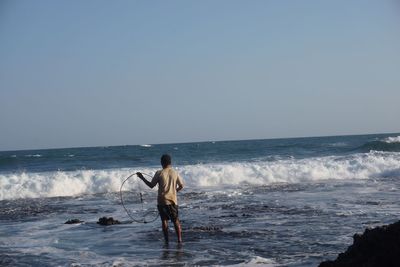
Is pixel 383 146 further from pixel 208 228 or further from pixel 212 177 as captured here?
pixel 208 228

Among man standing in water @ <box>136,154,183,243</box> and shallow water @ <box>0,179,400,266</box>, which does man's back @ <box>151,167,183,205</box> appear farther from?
shallow water @ <box>0,179,400,266</box>

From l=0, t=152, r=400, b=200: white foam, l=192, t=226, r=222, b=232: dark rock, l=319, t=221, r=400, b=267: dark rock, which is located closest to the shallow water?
l=192, t=226, r=222, b=232: dark rock

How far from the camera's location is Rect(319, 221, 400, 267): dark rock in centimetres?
562

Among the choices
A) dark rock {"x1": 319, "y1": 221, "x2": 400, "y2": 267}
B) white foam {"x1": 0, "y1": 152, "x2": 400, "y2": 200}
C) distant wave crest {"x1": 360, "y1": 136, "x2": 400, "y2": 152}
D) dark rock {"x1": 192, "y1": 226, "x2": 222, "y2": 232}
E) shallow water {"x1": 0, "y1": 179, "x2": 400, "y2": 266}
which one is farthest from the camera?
distant wave crest {"x1": 360, "y1": 136, "x2": 400, "y2": 152}

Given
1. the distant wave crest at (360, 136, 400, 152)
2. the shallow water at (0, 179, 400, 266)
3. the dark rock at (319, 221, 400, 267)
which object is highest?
the distant wave crest at (360, 136, 400, 152)

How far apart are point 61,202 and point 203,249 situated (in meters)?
10.1

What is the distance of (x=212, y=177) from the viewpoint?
24297mm

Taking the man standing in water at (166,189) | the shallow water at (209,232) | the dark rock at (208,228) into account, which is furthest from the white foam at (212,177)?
the man standing in water at (166,189)

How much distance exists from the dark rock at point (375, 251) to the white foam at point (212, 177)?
16178 mm

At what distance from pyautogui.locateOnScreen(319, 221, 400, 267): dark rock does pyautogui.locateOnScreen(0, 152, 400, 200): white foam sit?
53.1ft

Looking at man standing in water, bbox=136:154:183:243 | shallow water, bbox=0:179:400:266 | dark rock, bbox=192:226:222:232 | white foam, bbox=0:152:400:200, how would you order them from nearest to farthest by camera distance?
1. shallow water, bbox=0:179:400:266
2. man standing in water, bbox=136:154:183:243
3. dark rock, bbox=192:226:222:232
4. white foam, bbox=0:152:400:200

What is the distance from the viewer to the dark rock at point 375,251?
5.62 meters

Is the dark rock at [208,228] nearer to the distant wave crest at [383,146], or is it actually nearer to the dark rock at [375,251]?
the dark rock at [375,251]

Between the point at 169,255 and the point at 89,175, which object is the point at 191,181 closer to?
the point at 89,175
